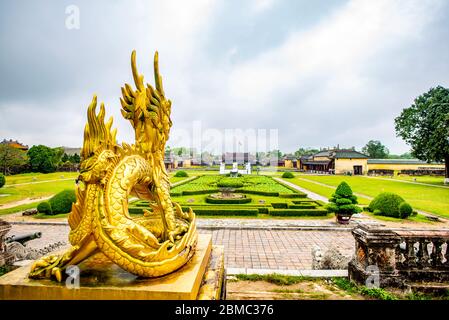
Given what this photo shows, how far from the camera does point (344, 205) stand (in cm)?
1127

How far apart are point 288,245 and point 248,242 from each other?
4.53 feet

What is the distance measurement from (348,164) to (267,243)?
42254mm

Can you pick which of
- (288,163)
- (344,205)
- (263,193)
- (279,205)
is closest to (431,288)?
(344,205)

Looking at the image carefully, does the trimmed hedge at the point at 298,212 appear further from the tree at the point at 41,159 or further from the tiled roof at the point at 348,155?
the tree at the point at 41,159

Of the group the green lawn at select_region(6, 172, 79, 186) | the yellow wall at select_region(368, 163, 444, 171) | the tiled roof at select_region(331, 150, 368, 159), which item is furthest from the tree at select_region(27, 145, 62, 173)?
the yellow wall at select_region(368, 163, 444, 171)

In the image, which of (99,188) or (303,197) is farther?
(303,197)

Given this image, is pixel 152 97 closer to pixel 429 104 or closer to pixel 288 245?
pixel 288 245

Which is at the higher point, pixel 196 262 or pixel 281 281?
pixel 196 262

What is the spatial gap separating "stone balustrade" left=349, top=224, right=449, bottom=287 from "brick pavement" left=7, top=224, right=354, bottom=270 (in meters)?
2.52

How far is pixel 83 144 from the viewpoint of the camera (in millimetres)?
2951

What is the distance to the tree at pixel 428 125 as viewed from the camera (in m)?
25.7

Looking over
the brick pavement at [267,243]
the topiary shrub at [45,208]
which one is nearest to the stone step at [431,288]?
the brick pavement at [267,243]
